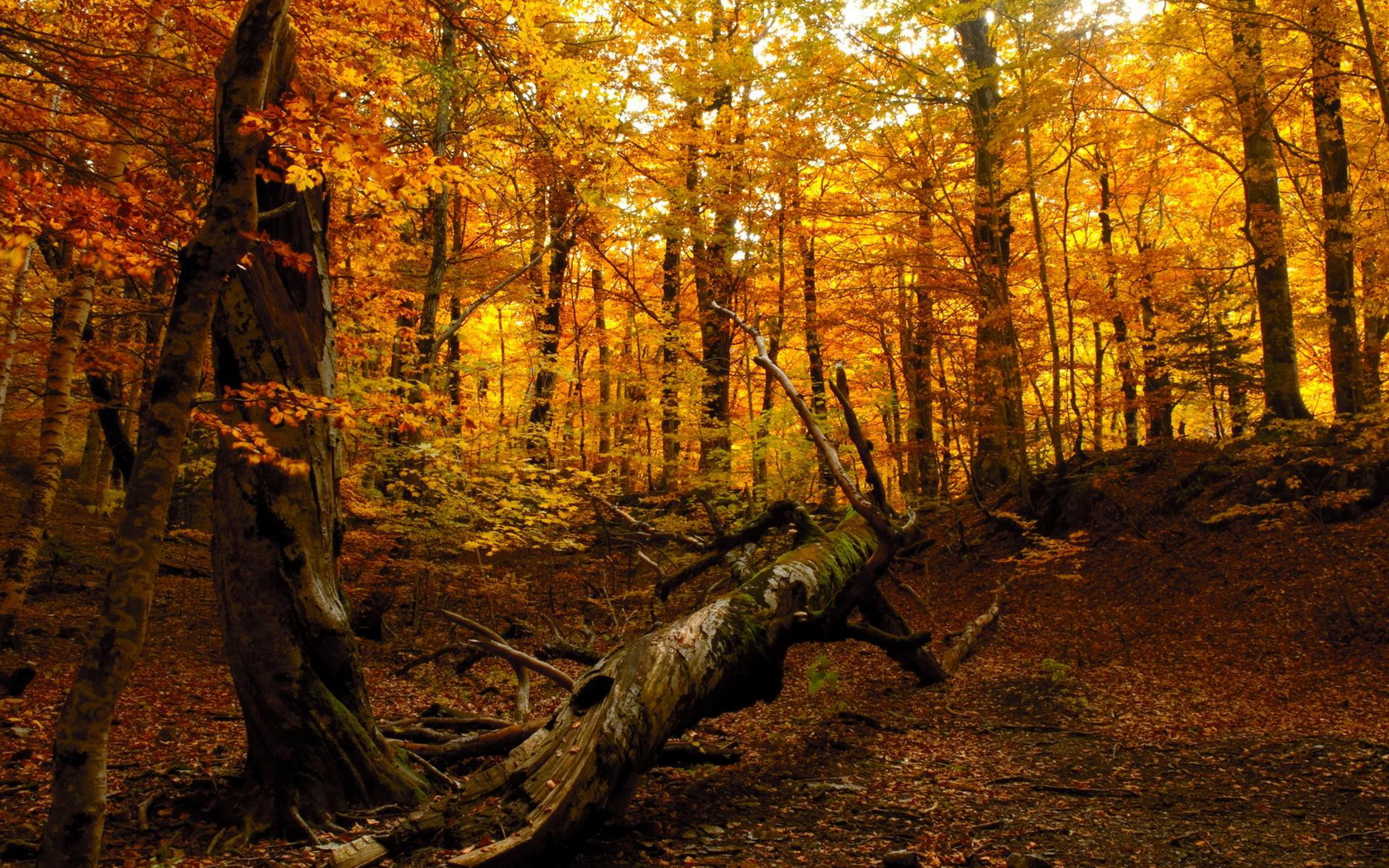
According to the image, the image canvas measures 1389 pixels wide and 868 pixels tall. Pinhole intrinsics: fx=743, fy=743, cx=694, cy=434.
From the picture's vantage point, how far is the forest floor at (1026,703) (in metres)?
4.04

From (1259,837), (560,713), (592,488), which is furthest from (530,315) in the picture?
(1259,837)

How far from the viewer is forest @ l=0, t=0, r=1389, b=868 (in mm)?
4047

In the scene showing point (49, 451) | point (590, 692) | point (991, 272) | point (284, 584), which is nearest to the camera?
point (590, 692)

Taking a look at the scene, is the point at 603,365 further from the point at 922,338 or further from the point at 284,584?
the point at 284,584

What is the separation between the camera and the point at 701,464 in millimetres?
18375

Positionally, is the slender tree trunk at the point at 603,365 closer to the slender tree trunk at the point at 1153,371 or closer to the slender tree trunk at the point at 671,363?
the slender tree trunk at the point at 671,363

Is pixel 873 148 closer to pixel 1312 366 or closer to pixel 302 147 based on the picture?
pixel 302 147

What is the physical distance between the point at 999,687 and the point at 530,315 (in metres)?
16.5

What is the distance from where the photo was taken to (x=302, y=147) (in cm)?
411

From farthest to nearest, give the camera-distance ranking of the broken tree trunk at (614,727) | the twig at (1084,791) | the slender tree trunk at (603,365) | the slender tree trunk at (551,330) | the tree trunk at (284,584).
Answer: the slender tree trunk at (603,365)
the slender tree trunk at (551,330)
the twig at (1084,791)
the tree trunk at (284,584)
the broken tree trunk at (614,727)

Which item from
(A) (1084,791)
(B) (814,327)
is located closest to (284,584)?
(A) (1084,791)

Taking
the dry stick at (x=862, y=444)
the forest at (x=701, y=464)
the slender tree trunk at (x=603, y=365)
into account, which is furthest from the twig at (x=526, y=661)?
the slender tree trunk at (x=603, y=365)

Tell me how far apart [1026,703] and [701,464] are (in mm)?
11720

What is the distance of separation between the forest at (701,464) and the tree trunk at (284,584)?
0.03 m
